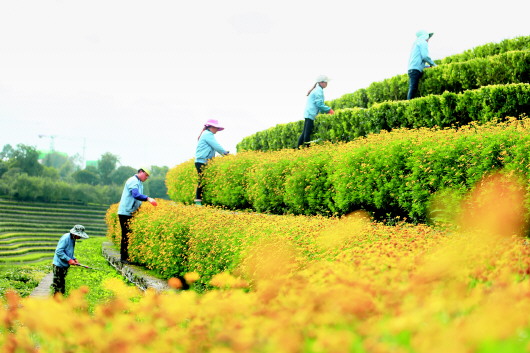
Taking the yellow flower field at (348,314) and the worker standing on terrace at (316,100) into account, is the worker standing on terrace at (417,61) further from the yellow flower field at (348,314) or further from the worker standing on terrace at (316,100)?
the yellow flower field at (348,314)

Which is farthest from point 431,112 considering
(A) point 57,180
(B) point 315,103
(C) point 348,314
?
(A) point 57,180

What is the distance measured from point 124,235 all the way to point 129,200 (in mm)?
987

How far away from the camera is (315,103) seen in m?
10.8

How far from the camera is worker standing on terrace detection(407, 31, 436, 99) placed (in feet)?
35.6

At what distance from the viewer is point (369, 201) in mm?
7051

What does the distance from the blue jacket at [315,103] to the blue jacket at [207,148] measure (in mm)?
2255

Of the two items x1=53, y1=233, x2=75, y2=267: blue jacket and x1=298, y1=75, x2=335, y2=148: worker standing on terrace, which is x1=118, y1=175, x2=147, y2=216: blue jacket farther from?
x1=298, y1=75, x2=335, y2=148: worker standing on terrace

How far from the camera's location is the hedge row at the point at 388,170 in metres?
5.52

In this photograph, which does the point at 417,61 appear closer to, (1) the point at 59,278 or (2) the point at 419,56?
(2) the point at 419,56

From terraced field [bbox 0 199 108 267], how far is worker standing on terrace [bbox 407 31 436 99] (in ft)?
90.8

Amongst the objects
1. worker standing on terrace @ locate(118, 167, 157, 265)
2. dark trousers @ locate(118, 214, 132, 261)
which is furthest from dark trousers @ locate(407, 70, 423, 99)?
dark trousers @ locate(118, 214, 132, 261)

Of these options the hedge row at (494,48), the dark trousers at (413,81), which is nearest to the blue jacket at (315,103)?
the dark trousers at (413,81)

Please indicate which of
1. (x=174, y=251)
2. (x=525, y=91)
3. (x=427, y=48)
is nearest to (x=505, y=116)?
(x=525, y=91)

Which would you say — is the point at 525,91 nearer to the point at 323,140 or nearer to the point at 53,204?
the point at 323,140
